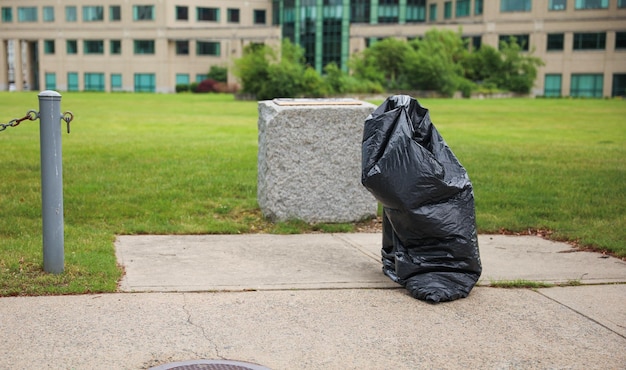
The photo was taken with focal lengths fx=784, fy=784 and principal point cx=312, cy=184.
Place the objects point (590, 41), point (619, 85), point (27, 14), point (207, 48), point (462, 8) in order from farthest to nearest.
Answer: point (27, 14), point (207, 48), point (462, 8), point (590, 41), point (619, 85)

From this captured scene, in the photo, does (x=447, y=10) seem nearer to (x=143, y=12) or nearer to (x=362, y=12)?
(x=362, y=12)

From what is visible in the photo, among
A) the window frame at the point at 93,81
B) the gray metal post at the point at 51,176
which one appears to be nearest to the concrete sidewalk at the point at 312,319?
the gray metal post at the point at 51,176

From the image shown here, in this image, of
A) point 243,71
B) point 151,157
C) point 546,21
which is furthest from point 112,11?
point 151,157

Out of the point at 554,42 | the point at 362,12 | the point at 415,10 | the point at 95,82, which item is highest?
the point at 415,10

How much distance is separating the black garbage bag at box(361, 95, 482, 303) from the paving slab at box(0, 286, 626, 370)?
0.62 feet

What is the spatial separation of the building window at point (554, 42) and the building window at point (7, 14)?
202 feet

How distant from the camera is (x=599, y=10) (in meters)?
70.5

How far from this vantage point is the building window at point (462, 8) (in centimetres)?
7762

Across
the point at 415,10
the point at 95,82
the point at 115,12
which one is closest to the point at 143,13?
the point at 115,12

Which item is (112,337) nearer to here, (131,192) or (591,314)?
(591,314)

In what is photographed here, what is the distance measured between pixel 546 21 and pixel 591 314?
71338 mm

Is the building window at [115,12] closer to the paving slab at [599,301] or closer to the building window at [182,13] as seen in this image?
the building window at [182,13]

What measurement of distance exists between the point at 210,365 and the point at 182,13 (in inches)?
3449

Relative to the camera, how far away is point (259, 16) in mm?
91688
